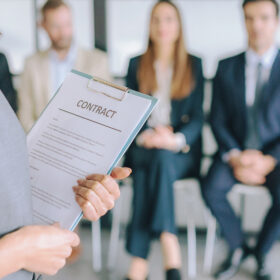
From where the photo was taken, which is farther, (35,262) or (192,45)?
(192,45)

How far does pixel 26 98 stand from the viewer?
2287mm

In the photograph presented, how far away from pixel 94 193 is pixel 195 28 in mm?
2101

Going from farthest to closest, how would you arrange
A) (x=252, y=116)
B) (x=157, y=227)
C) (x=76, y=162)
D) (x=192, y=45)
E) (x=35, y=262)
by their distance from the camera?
(x=192, y=45) < (x=252, y=116) < (x=157, y=227) < (x=76, y=162) < (x=35, y=262)

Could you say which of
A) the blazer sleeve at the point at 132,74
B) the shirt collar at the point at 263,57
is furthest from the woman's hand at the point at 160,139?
the shirt collar at the point at 263,57

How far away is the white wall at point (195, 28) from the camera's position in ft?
8.09

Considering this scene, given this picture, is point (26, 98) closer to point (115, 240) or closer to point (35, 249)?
point (115, 240)

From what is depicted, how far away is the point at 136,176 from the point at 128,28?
1172 mm

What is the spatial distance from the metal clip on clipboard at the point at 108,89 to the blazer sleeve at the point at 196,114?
1328 mm

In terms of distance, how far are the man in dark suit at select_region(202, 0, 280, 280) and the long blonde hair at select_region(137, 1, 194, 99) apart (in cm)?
21

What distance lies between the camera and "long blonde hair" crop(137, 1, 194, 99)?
2.15 metres

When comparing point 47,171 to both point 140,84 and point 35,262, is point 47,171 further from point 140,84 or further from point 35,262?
point 140,84

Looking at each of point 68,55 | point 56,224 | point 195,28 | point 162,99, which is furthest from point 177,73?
point 56,224

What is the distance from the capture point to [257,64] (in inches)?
81.4

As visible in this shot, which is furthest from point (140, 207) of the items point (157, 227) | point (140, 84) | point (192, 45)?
point (192, 45)
